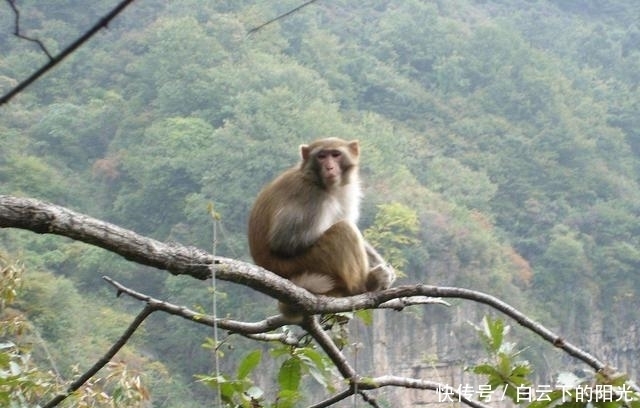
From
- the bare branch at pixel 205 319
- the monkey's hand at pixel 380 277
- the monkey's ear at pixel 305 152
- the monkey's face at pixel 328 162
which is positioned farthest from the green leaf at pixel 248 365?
the monkey's ear at pixel 305 152

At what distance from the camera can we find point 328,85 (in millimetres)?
51688

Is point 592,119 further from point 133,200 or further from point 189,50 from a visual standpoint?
point 133,200

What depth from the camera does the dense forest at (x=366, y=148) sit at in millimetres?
34031

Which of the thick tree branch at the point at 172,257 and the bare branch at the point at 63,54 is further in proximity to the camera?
the thick tree branch at the point at 172,257

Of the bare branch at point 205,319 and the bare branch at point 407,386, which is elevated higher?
the bare branch at point 205,319

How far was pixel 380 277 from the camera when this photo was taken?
4.00 metres

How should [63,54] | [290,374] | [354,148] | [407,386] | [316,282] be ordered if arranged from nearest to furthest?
1. [63,54]
2. [290,374]
3. [407,386]
4. [316,282]
5. [354,148]

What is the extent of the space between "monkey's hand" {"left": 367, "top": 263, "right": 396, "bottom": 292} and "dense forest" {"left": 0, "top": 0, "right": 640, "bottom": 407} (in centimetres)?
2378

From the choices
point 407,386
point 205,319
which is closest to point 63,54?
point 205,319

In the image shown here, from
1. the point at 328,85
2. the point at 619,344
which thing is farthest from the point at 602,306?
the point at 328,85

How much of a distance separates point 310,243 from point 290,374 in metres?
1.20

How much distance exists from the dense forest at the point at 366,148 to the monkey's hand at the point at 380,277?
2378 centimetres

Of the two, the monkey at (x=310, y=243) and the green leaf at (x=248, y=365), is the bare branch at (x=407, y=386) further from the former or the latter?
the monkey at (x=310, y=243)

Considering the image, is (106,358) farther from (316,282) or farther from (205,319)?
(316,282)
